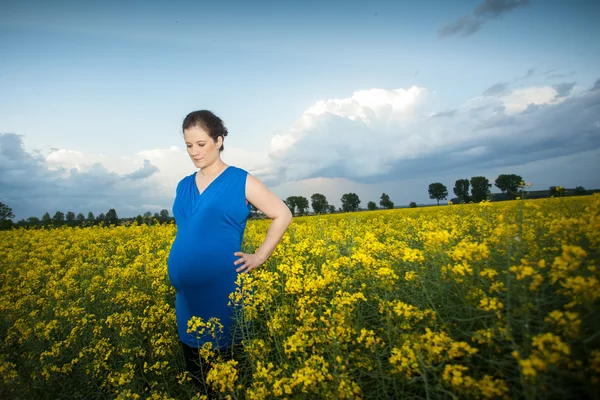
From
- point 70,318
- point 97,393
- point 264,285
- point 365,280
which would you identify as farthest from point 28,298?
point 365,280

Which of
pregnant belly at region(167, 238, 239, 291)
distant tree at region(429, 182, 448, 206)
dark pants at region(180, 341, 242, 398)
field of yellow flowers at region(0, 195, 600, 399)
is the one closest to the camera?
field of yellow flowers at region(0, 195, 600, 399)

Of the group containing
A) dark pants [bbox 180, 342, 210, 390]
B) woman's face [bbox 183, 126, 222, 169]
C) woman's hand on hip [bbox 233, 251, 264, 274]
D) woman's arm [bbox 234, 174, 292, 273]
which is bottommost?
dark pants [bbox 180, 342, 210, 390]

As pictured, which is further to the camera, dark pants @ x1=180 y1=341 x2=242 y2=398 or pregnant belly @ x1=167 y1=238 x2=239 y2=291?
dark pants @ x1=180 y1=341 x2=242 y2=398

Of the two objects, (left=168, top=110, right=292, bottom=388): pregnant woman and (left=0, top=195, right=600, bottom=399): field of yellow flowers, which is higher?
(left=168, top=110, right=292, bottom=388): pregnant woman

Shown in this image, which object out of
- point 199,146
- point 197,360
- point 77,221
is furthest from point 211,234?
point 77,221

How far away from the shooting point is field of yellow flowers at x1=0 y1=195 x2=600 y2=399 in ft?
4.58

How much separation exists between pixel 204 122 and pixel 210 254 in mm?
1108

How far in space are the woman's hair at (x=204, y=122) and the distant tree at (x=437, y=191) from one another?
68930 mm

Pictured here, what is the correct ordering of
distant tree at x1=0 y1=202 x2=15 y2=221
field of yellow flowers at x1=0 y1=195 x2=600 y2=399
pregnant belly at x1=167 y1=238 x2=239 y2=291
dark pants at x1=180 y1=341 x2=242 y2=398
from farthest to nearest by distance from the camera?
distant tree at x1=0 y1=202 x2=15 y2=221
dark pants at x1=180 y1=341 x2=242 y2=398
pregnant belly at x1=167 y1=238 x2=239 y2=291
field of yellow flowers at x1=0 y1=195 x2=600 y2=399

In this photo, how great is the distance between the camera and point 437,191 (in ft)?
213

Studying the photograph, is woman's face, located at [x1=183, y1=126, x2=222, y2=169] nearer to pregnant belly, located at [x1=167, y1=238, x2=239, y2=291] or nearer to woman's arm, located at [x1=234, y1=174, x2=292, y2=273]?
woman's arm, located at [x1=234, y1=174, x2=292, y2=273]

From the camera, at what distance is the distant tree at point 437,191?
6378 cm

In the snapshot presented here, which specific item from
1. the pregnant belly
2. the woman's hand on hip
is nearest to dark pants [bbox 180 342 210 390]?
the pregnant belly

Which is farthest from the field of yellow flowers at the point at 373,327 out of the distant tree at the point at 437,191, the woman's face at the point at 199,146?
the distant tree at the point at 437,191
